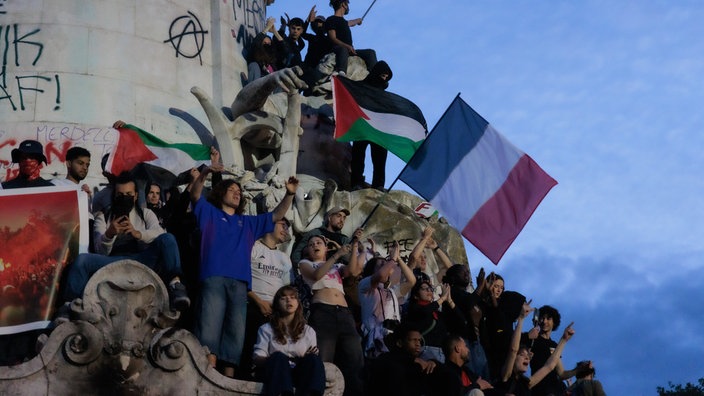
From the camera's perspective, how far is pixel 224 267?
17.6 metres

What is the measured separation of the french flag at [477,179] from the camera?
2317cm

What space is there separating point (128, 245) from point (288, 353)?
8.30ft

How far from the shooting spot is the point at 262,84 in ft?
84.4

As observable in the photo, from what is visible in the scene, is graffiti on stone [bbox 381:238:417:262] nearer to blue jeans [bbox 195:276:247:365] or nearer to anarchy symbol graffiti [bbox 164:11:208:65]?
anarchy symbol graffiti [bbox 164:11:208:65]

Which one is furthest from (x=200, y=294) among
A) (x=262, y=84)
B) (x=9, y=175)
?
(x=262, y=84)

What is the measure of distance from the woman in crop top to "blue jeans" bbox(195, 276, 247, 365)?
A: 871 millimetres

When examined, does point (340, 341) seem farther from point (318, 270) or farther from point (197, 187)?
point (197, 187)

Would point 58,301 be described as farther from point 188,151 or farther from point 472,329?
point 188,151

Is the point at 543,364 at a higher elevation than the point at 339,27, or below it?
below

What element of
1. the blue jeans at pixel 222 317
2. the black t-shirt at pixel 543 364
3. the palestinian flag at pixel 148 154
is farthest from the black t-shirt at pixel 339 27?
the blue jeans at pixel 222 317

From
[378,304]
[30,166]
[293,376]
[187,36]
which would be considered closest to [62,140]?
[187,36]


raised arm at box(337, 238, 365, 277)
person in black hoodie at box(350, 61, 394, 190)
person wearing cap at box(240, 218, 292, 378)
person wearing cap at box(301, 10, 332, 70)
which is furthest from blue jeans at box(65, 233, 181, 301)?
person wearing cap at box(301, 10, 332, 70)

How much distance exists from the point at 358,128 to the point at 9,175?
5304mm

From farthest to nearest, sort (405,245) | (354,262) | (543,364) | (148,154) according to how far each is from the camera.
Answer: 1. (405,245)
2. (148,154)
3. (543,364)
4. (354,262)
